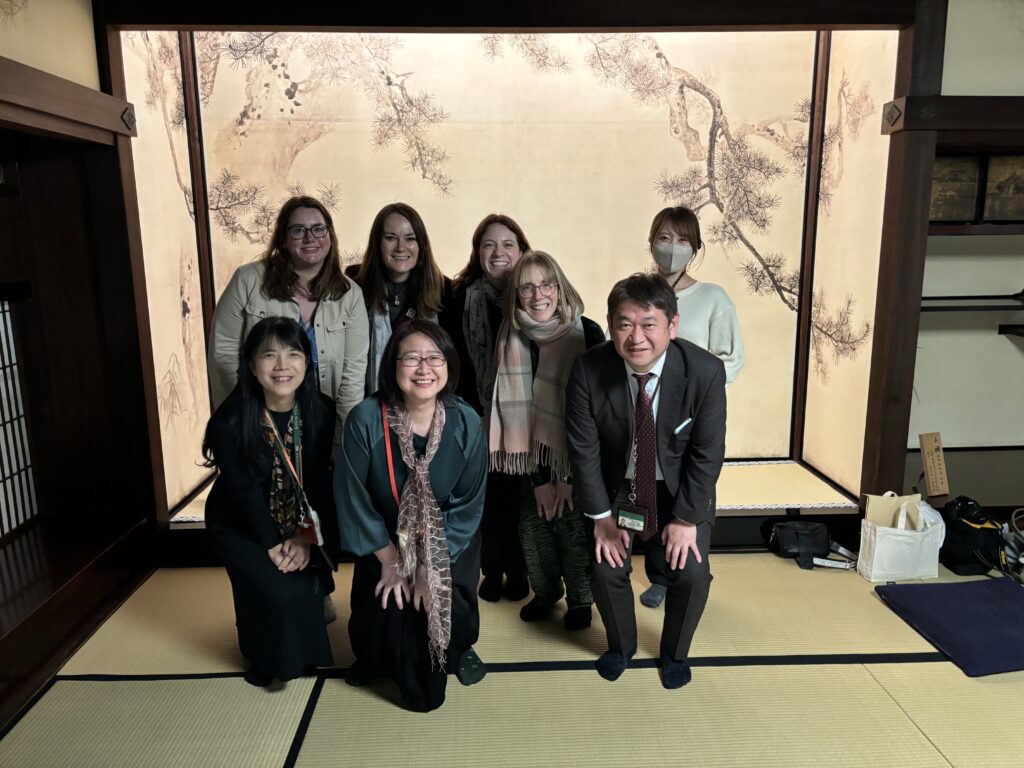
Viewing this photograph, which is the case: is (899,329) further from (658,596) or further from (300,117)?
(300,117)

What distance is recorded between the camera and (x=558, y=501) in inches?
97.5

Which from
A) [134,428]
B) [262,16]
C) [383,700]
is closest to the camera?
[383,700]

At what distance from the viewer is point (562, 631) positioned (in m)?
2.55

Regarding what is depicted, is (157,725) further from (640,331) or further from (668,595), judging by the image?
(640,331)

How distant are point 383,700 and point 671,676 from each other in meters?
0.88

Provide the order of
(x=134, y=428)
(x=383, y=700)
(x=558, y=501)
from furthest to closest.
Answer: (x=134, y=428)
(x=558, y=501)
(x=383, y=700)

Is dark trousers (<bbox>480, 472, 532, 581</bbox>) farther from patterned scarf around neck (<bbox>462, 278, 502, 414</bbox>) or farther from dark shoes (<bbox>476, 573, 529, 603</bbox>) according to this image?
patterned scarf around neck (<bbox>462, 278, 502, 414</bbox>)

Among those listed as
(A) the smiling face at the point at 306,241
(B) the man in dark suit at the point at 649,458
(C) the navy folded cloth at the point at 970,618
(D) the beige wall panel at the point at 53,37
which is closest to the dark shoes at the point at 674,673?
(B) the man in dark suit at the point at 649,458

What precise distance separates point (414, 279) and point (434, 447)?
747 mm

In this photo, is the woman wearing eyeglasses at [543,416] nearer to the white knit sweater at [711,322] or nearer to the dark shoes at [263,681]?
the white knit sweater at [711,322]

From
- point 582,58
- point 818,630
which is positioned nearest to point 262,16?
point 582,58

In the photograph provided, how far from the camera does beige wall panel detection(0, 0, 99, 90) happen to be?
2221mm

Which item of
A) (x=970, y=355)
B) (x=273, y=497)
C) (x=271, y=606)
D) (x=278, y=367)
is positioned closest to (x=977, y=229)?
(x=970, y=355)

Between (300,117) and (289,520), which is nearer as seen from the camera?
(289,520)
